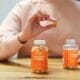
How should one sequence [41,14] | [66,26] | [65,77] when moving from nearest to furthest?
[65,77]
[41,14]
[66,26]

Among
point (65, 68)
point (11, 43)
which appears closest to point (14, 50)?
point (11, 43)

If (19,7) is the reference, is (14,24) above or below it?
below

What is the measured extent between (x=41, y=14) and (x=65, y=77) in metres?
0.35

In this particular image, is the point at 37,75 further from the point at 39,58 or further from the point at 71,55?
the point at 71,55

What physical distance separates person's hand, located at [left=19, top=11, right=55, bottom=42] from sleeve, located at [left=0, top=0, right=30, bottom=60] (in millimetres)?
109

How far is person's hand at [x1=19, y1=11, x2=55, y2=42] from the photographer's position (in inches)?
48.4

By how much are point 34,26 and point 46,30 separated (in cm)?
21

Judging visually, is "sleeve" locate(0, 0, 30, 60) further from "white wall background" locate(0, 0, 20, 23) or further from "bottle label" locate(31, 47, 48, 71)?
"white wall background" locate(0, 0, 20, 23)

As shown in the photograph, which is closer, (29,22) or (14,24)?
(29,22)

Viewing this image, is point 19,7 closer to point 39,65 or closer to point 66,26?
Answer: point 66,26

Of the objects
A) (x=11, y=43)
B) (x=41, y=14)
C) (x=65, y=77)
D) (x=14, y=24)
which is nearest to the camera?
(x=65, y=77)

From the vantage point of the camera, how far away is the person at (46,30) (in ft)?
4.96

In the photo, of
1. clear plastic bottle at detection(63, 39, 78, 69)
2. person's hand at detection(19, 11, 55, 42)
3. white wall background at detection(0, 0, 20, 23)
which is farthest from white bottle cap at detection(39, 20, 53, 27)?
white wall background at detection(0, 0, 20, 23)

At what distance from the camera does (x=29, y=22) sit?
127cm
